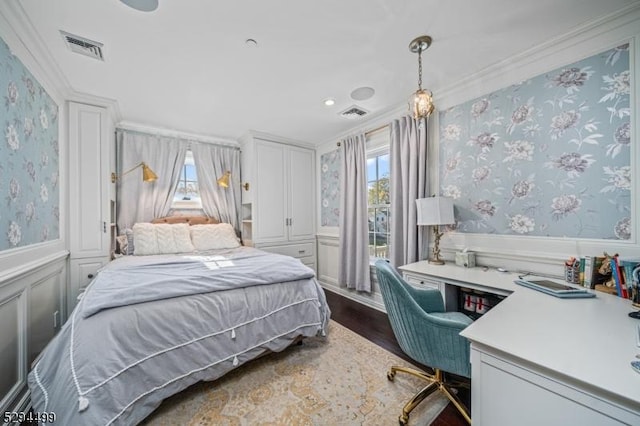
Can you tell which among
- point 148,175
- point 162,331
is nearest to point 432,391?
point 162,331

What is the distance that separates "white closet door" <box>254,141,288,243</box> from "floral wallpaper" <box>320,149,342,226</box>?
26.8 inches

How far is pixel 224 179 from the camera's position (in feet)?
12.8

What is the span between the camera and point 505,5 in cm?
151

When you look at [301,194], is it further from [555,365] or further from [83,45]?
[555,365]

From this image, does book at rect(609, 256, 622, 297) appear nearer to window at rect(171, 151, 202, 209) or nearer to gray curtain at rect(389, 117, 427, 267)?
gray curtain at rect(389, 117, 427, 267)

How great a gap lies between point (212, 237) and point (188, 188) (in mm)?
1032

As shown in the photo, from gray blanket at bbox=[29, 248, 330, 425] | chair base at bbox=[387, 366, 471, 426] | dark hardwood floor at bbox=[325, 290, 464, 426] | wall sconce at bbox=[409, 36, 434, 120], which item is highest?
wall sconce at bbox=[409, 36, 434, 120]

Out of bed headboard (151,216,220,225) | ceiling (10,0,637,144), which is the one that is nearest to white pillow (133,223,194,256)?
bed headboard (151,216,220,225)

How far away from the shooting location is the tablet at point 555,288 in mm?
1404

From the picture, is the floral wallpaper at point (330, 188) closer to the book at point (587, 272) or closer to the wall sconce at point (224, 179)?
the wall sconce at point (224, 179)

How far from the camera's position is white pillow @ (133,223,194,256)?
292cm

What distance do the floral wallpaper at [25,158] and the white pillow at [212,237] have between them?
134 cm

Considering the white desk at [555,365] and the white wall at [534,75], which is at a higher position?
the white wall at [534,75]

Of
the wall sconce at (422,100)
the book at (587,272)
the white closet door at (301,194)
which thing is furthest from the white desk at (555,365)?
the white closet door at (301,194)
